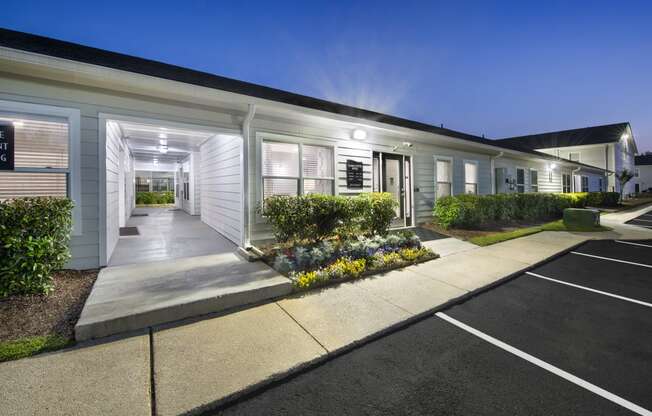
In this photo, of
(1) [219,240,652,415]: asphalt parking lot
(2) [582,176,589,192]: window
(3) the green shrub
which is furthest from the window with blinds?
(2) [582,176,589,192]: window

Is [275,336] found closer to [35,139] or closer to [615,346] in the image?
[615,346]

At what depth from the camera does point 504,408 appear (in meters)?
1.67

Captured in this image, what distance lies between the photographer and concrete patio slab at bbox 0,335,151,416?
5.29 ft

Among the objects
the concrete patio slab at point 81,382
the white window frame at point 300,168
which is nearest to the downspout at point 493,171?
the white window frame at point 300,168

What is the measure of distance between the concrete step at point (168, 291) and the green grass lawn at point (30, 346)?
135mm

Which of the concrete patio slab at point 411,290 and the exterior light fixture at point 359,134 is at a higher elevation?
the exterior light fixture at point 359,134

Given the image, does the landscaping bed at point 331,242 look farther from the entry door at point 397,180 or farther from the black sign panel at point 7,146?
the black sign panel at point 7,146

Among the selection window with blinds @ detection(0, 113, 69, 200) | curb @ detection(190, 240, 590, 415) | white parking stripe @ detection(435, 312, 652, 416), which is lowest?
white parking stripe @ detection(435, 312, 652, 416)

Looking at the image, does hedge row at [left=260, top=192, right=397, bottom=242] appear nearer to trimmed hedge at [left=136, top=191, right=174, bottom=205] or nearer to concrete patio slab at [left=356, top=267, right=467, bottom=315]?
concrete patio slab at [left=356, top=267, right=467, bottom=315]

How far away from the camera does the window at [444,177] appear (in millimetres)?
9156

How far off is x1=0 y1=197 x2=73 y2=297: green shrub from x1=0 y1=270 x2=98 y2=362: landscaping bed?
0.43 ft

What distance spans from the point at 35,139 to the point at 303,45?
34.8m

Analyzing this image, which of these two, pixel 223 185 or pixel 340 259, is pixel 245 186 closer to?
pixel 223 185

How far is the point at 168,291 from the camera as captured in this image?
10.2 feet
